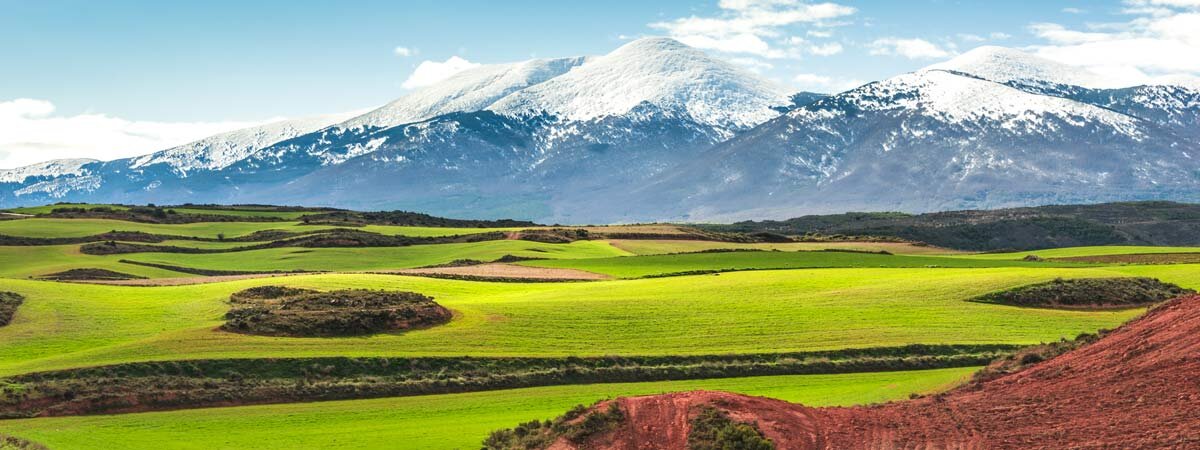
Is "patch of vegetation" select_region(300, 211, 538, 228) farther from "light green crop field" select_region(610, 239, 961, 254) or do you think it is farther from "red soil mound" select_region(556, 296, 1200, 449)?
"red soil mound" select_region(556, 296, 1200, 449)

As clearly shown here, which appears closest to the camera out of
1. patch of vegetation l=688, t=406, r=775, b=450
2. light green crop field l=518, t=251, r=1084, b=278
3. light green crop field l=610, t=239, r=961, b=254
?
patch of vegetation l=688, t=406, r=775, b=450

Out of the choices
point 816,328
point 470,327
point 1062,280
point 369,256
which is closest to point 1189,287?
point 1062,280

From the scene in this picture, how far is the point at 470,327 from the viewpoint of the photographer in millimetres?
53156

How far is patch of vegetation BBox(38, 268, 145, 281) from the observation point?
87688 millimetres

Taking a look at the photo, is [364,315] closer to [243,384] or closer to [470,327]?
[470,327]

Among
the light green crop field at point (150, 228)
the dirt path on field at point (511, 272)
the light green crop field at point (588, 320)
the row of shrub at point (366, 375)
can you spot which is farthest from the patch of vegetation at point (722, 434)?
the light green crop field at point (150, 228)

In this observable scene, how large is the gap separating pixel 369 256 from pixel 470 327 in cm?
5681

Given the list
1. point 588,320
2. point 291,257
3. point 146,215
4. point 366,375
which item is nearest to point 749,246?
point 291,257

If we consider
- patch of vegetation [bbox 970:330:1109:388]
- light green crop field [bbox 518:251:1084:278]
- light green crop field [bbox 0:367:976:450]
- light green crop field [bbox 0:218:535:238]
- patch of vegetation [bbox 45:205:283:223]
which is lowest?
light green crop field [bbox 0:367:976:450]

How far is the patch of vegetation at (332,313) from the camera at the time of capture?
50.9m

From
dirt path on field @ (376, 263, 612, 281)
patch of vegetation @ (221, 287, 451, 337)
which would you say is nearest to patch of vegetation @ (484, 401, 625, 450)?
patch of vegetation @ (221, 287, 451, 337)

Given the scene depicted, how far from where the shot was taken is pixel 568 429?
31.0 metres

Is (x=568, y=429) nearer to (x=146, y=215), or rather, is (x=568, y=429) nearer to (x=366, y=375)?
(x=366, y=375)

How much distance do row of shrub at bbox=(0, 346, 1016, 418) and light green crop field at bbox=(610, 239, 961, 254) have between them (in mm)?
67908
